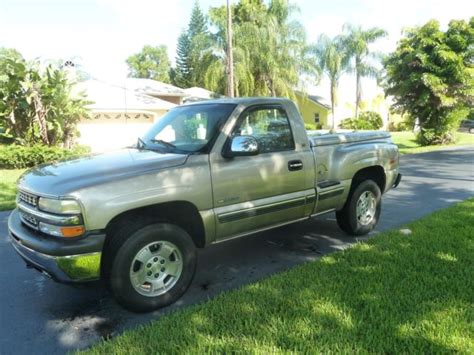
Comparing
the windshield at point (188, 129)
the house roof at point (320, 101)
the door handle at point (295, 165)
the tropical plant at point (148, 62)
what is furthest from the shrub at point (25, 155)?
the tropical plant at point (148, 62)

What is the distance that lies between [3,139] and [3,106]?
1603 millimetres

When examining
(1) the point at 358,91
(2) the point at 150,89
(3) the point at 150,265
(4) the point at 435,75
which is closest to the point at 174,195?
(3) the point at 150,265

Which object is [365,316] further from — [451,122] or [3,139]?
[451,122]

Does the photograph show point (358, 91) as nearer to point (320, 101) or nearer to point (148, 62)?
point (320, 101)

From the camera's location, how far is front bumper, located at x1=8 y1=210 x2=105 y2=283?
10.6 feet

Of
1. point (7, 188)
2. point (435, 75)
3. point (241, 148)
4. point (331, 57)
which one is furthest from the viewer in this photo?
point (331, 57)

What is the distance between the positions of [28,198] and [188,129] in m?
1.71

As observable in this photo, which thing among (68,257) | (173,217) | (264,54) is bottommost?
(68,257)

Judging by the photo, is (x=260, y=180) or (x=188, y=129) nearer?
(x=260, y=180)

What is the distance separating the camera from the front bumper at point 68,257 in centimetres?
322

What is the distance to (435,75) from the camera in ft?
65.0

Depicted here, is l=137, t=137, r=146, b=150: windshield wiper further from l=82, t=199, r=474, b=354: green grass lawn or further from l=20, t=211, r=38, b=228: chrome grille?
l=82, t=199, r=474, b=354: green grass lawn

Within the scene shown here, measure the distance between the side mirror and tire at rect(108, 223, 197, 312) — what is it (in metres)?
0.88

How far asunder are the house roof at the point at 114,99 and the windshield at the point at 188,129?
15.3m
